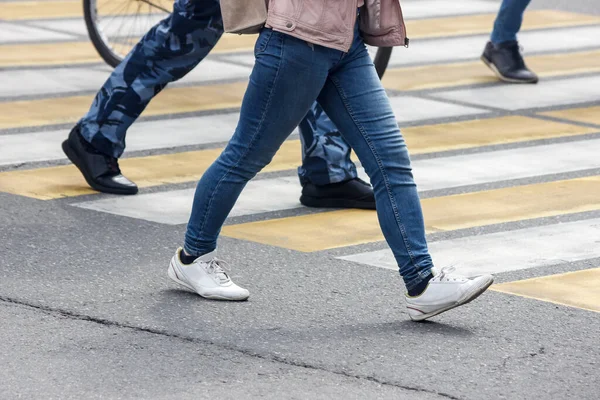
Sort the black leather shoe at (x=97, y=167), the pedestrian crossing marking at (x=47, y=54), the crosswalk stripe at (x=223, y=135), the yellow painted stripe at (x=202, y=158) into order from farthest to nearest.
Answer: the pedestrian crossing marking at (x=47, y=54), the crosswalk stripe at (x=223, y=135), the yellow painted stripe at (x=202, y=158), the black leather shoe at (x=97, y=167)

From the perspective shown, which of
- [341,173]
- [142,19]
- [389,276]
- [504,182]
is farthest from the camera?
[142,19]

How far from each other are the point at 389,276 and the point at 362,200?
1171 mm

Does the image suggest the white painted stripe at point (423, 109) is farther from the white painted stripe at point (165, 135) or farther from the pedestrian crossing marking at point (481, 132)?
the pedestrian crossing marking at point (481, 132)

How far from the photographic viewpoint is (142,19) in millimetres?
11344

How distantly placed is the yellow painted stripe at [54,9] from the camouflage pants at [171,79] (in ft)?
13.3

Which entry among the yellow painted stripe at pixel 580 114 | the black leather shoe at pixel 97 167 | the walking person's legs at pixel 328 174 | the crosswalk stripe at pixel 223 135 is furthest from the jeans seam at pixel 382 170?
the yellow painted stripe at pixel 580 114

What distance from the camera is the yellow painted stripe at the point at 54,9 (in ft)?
36.2

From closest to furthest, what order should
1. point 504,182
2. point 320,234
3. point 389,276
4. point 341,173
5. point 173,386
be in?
Result: 1. point 173,386
2. point 389,276
3. point 320,234
4. point 341,173
5. point 504,182

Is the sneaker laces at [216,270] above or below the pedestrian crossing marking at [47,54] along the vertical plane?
above

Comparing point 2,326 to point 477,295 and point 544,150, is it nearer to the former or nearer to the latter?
point 477,295

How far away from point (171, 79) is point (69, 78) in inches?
124

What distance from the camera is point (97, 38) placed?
10258 millimetres

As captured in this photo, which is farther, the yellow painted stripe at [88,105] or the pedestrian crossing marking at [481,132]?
the yellow painted stripe at [88,105]

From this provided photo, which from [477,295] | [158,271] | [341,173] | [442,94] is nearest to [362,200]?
[341,173]
